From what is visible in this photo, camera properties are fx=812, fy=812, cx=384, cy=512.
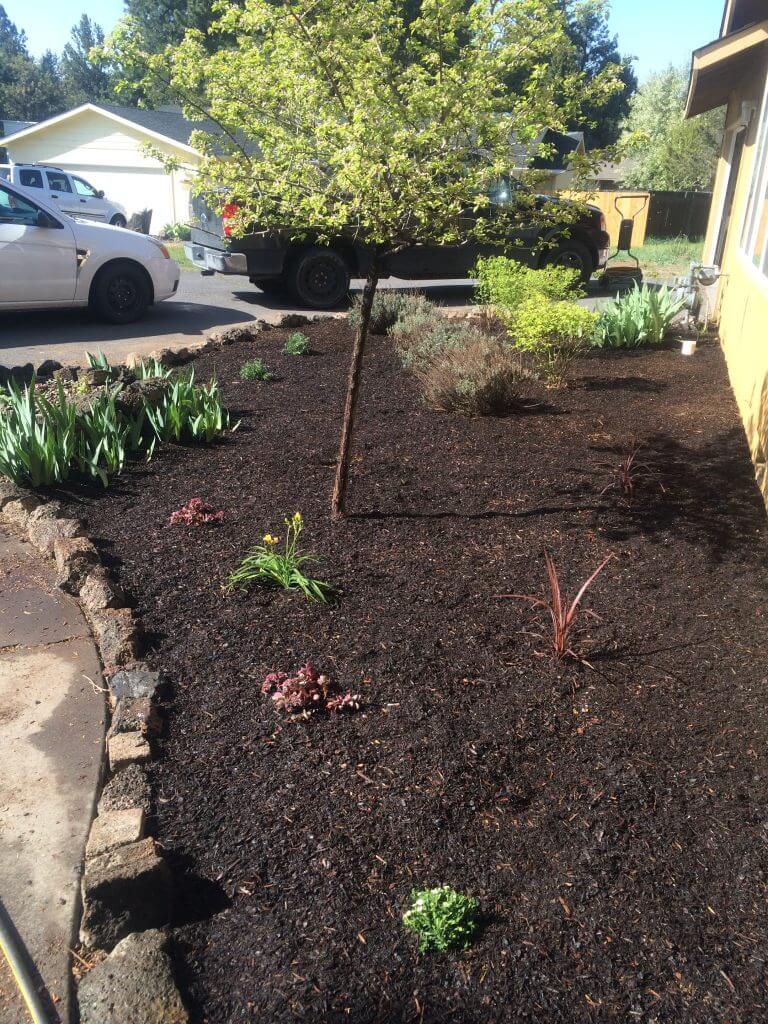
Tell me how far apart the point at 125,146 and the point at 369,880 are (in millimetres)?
32875

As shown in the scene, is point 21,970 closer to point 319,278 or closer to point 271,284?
point 319,278

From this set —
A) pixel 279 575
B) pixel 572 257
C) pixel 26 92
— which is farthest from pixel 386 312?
pixel 26 92

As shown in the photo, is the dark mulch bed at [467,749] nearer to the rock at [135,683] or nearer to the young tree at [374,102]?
the rock at [135,683]

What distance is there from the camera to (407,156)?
3795 millimetres

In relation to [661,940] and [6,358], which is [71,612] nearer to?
[661,940]

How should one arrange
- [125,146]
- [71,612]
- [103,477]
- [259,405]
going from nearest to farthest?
[71,612] → [103,477] → [259,405] → [125,146]

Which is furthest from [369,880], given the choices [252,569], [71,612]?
[71,612]

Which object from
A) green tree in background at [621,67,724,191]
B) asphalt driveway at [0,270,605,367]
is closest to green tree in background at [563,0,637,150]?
green tree in background at [621,67,724,191]

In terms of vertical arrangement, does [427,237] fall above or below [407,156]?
below

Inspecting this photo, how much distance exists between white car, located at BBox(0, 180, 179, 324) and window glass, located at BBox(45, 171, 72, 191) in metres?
14.1

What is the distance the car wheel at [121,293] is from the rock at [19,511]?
676 cm

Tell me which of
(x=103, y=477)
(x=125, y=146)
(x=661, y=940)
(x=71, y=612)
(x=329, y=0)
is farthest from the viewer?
(x=125, y=146)

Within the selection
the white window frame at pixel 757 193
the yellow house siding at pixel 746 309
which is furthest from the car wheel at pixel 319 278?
the white window frame at pixel 757 193

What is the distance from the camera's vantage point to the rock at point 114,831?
251cm
